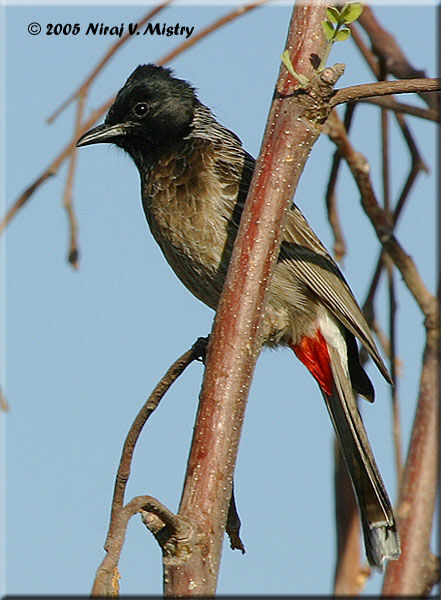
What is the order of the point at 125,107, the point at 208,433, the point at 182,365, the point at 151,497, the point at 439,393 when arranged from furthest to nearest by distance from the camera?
the point at 125,107, the point at 439,393, the point at 182,365, the point at 208,433, the point at 151,497

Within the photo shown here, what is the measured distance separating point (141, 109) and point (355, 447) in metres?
1.68

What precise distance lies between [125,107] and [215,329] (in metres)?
2.17

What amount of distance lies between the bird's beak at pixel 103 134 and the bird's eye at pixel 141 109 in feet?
0.28

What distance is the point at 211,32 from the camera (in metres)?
2.82

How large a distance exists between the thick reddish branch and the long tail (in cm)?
115

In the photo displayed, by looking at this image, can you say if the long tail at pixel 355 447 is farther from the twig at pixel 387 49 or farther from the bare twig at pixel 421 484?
the twig at pixel 387 49

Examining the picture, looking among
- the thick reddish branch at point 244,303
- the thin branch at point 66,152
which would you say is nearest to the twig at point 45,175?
the thin branch at point 66,152

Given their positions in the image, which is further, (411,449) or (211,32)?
(211,32)

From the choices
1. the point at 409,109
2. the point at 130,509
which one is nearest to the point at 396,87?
the point at 130,509

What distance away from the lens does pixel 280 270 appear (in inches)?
131

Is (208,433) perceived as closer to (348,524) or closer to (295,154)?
(295,154)

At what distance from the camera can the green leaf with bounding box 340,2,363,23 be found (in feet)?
5.66

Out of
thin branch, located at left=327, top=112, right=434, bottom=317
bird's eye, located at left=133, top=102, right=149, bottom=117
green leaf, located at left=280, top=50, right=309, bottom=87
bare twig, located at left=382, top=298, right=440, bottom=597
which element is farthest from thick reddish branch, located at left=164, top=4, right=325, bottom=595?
bird's eye, located at left=133, top=102, right=149, bottom=117

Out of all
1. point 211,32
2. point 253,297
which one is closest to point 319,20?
point 253,297
